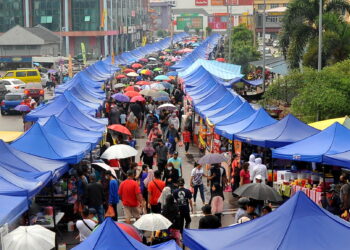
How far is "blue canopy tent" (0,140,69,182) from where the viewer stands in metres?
14.4

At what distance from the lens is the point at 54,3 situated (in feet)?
311

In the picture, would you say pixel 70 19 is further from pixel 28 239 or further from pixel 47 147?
pixel 28 239

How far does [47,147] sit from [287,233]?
27.8 ft

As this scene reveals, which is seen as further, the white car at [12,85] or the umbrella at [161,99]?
the white car at [12,85]

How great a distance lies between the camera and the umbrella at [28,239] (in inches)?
408

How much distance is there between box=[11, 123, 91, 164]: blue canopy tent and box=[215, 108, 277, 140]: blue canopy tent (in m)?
4.54

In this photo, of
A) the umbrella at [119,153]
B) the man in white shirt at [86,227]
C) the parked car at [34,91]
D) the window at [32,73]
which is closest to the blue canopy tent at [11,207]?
the man in white shirt at [86,227]

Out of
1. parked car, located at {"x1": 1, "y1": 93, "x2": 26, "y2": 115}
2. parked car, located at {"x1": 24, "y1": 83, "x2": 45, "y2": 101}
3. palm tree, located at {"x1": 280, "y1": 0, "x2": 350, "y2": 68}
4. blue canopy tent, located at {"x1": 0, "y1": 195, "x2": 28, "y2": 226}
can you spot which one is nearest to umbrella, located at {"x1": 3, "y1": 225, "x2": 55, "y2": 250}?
blue canopy tent, located at {"x1": 0, "y1": 195, "x2": 28, "y2": 226}

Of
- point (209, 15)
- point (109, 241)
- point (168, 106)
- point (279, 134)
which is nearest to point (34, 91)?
point (168, 106)

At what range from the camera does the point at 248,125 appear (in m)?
20.5

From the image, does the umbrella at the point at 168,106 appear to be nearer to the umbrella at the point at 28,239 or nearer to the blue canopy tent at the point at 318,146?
the blue canopy tent at the point at 318,146

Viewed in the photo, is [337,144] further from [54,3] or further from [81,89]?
[54,3]

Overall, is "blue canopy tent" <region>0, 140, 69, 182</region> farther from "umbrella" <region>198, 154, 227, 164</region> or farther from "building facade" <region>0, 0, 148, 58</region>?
"building facade" <region>0, 0, 148, 58</region>

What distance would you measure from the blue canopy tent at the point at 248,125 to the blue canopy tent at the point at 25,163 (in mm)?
5805
